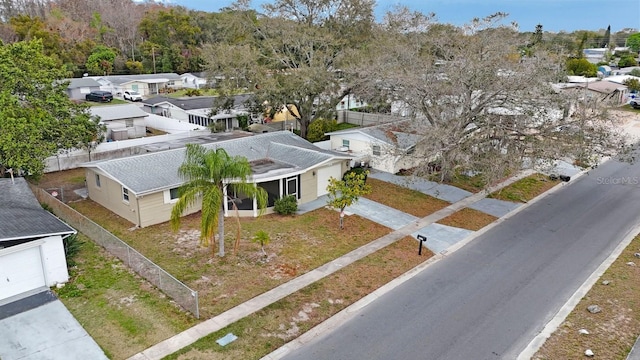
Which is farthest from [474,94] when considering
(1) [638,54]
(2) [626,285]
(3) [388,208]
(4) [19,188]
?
(1) [638,54]

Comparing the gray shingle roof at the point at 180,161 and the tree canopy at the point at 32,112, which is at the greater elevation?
the tree canopy at the point at 32,112

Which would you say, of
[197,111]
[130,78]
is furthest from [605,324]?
[130,78]

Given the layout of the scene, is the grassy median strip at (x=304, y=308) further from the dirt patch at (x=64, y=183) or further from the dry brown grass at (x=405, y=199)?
the dirt patch at (x=64, y=183)

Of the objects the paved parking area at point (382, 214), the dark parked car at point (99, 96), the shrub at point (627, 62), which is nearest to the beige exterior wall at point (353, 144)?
the paved parking area at point (382, 214)

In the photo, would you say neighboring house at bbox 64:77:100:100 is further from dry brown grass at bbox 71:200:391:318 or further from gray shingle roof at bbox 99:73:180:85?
dry brown grass at bbox 71:200:391:318

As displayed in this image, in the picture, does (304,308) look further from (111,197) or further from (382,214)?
(111,197)
